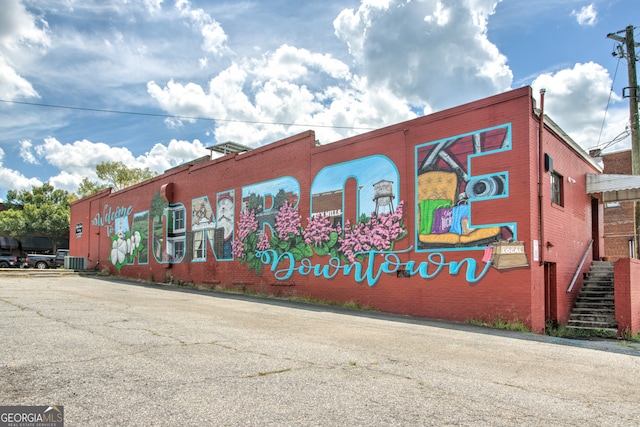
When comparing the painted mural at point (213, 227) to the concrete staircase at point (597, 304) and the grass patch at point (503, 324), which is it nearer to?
the grass patch at point (503, 324)

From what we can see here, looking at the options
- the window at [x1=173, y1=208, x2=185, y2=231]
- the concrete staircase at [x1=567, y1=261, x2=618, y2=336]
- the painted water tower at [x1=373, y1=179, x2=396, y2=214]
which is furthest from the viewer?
the window at [x1=173, y1=208, x2=185, y2=231]

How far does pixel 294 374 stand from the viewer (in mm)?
5656

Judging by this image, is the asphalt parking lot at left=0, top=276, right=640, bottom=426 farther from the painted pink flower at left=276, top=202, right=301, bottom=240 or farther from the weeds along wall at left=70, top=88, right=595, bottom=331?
the painted pink flower at left=276, top=202, right=301, bottom=240

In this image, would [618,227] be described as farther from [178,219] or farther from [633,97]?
[178,219]

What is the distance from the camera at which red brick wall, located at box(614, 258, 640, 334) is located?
12.2 meters

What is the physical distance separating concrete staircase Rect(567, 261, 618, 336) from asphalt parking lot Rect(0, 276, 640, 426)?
325cm

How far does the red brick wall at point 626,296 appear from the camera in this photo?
482 inches

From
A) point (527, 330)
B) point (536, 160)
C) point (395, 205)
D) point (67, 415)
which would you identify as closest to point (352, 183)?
point (395, 205)

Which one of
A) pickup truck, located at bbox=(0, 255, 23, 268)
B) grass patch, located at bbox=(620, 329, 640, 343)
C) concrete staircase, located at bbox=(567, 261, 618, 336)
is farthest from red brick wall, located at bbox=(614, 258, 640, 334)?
pickup truck, located at bbox=(0, 255, 23, 268)

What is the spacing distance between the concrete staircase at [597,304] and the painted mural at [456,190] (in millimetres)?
3904

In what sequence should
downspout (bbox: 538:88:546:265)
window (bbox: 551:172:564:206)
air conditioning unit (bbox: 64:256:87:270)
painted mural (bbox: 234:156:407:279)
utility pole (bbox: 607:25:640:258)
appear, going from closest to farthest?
downspout (bbox: 538:88:546:265) → window (bbox: 551:172:564:206) → painted mural (bbox: 234:156:407:279) → utility pole (bbox: 607:25:640:258) → air conditioning unit (bbox: 64:256:87:270)

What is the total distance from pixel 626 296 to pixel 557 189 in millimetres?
3764

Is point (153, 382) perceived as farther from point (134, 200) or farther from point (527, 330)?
point (134, 200)

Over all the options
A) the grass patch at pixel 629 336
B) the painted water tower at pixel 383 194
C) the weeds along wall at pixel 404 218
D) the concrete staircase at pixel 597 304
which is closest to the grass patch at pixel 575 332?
the concrete staircase at pixel 597 304
